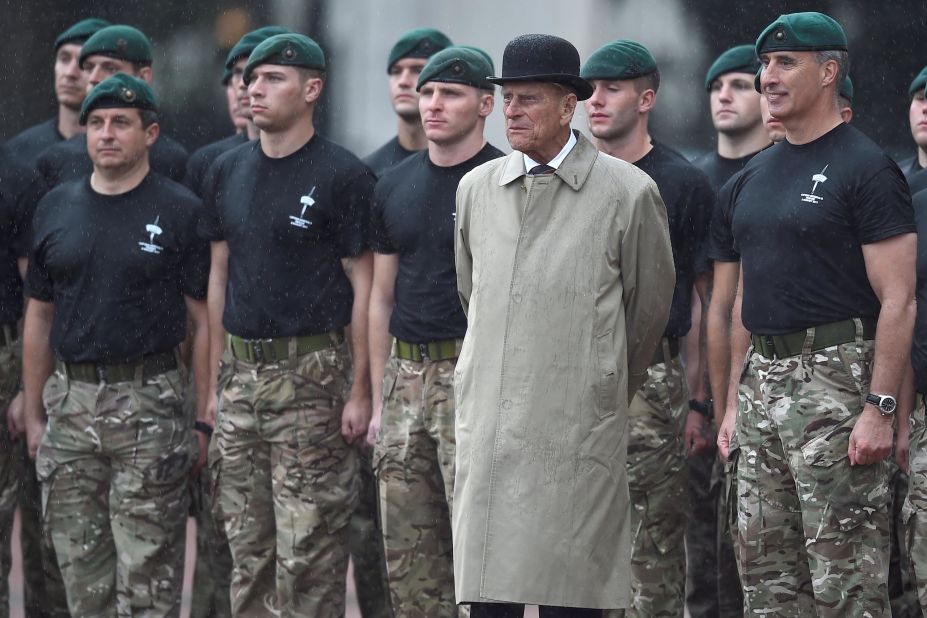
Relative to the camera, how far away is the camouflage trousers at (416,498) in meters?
6.64

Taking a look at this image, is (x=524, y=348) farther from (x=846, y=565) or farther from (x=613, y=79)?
(x=613, y=79)

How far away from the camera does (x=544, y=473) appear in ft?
17.0

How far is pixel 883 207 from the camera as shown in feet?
18.3

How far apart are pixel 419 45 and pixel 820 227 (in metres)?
2.87

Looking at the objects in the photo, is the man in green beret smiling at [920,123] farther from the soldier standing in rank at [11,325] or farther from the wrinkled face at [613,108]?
the soldier standing in rank at [11,325]

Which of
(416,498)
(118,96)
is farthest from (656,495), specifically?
(118,96)

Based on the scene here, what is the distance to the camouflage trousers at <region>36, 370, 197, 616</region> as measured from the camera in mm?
6867

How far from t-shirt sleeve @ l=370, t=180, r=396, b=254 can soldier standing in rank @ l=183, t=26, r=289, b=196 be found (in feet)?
3.80

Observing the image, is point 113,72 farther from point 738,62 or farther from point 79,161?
point 738,62

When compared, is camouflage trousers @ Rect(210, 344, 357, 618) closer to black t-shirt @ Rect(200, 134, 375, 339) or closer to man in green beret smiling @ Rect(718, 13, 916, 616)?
black t-shirt @ Rect(200, 134, 375, 339)

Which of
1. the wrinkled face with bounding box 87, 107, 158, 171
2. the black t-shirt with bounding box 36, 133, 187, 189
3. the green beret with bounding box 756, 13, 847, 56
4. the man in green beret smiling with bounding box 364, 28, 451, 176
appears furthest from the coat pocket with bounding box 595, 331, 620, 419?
the black t-shirt with bounding box 36, 133, 187, 189

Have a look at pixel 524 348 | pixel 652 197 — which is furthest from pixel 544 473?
pixel 652 197

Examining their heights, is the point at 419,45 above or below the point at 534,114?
above

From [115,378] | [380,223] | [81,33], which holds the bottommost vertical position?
[115,378]
